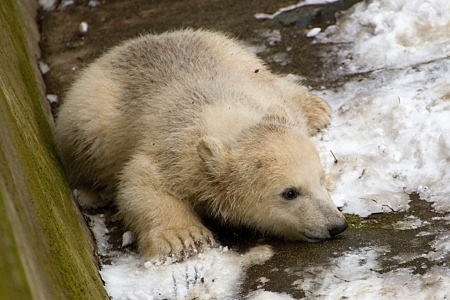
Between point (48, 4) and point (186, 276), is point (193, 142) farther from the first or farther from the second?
point (48, 4)

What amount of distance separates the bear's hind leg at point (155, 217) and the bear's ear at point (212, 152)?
0.46 m

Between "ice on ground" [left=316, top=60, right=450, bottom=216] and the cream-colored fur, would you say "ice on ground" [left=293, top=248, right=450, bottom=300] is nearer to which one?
the cream-colored fur

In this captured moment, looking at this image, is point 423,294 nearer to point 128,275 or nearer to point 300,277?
point 300,277

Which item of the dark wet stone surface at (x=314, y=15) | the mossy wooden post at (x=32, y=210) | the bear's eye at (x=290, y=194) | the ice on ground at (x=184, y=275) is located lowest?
the ice on ground at (x=184, y=275)

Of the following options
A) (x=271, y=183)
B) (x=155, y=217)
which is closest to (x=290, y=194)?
(x=271, y=183)

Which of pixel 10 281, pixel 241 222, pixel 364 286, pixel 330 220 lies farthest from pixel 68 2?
pixel 10 281

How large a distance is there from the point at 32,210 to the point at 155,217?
2016mm

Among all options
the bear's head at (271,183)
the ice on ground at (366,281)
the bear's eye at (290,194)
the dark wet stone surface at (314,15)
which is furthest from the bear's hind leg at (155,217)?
the dark wet stone surface at (314,15)

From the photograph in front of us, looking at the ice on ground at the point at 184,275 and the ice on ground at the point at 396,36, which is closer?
the ice on ground at the point at 184,275

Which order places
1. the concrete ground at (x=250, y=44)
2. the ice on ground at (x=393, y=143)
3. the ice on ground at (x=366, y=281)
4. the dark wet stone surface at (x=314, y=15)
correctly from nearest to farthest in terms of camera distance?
the ice on ground at (x=366, y=281) → the concrete ground at (x=250, y=44) → the ice on ground at (x=393, y=143) → the dark wet stone surface at (x=314, y=15)

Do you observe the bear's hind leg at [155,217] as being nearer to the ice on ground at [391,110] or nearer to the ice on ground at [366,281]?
the ice on ground at [366,281]

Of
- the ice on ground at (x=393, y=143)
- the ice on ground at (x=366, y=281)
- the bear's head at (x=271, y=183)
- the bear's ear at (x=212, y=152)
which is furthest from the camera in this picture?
the ice on ground at (x=393, y=143)

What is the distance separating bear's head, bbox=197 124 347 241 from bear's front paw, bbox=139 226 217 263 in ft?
1.12

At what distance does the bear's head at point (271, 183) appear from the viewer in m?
6.14
